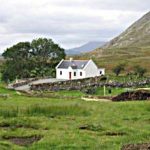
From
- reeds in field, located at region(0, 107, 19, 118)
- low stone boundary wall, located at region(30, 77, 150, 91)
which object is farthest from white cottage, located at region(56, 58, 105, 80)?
reeds in field, located at region(0, 107, 19, 118)

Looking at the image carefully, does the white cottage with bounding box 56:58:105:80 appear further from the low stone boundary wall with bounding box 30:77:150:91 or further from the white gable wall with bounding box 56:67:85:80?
the low stone boundary wall with bounding box 30:77:150:91

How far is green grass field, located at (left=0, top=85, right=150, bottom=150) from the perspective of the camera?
84.3 feet

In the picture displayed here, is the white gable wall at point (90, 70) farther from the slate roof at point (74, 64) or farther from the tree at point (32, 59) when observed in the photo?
the tree at point (32, 59)

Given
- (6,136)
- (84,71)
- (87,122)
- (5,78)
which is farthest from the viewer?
(5,78)

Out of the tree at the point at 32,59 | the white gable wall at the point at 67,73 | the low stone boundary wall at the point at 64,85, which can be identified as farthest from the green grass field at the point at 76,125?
the tree at the point at 32,59

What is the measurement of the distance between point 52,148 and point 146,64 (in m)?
139

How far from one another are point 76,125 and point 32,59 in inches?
3546

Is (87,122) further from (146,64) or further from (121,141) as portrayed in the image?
(146,64)

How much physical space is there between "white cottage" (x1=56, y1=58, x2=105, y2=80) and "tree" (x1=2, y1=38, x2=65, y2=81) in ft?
26.2

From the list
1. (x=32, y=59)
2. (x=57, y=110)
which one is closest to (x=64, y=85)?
(x=32, y=59)

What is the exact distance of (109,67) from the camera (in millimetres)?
154625

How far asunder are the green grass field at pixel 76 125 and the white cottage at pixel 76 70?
6535 centimetres

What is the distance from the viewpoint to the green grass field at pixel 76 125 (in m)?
25.7

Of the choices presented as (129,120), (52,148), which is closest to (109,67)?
(129,120)
